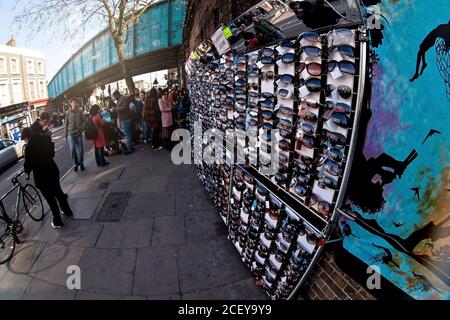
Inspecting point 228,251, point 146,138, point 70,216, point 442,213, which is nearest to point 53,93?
point 146,138

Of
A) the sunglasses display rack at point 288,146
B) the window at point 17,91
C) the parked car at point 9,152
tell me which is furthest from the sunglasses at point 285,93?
the window at point 17,91

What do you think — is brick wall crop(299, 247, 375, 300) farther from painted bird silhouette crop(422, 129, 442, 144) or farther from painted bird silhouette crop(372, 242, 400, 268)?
painted bird silhouette crop(422, 129, 442, 144)

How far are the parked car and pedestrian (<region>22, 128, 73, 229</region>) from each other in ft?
32.7

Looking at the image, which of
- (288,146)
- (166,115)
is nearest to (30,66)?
(166,115)

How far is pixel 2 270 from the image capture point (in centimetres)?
416

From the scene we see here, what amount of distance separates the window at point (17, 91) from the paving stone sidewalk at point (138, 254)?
3311 centimetres

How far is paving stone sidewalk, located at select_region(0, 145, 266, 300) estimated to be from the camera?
3.53 metres

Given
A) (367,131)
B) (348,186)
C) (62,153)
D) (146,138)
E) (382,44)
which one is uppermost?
(382,44)

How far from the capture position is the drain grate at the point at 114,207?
17.3ft

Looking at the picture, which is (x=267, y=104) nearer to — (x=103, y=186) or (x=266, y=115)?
(x=266, y=115)

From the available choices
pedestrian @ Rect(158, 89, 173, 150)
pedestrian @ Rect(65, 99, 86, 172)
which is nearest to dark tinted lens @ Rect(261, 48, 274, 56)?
pedestrian @ Rect(158, 89, 173, 150)

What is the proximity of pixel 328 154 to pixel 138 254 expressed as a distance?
331 cm
